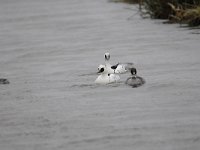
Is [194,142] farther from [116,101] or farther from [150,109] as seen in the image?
[116,101]

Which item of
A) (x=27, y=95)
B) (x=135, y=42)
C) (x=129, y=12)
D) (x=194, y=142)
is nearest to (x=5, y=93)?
(x=27, y=95)

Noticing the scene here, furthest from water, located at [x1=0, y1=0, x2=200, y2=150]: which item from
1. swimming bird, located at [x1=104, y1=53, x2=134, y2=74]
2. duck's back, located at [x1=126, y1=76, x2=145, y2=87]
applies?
swimming bird, located at [x1=104, y1=53, x2=134, y2=74]

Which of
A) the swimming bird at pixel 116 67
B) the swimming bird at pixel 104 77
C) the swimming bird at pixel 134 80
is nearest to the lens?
the swimming bird at pixel 134 80

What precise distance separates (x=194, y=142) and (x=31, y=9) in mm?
18255

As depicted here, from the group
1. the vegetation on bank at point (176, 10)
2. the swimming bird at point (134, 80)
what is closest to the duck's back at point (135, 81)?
the swimming bird at point (134, 80)

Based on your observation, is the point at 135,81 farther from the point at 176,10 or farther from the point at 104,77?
the point at 176,10

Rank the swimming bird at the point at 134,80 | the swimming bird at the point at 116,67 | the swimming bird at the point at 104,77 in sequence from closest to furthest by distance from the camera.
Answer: the swimming bird at the point at 134,80 < the swimming bird at the point at 104,77 < the swimming bird at the point at 116,67

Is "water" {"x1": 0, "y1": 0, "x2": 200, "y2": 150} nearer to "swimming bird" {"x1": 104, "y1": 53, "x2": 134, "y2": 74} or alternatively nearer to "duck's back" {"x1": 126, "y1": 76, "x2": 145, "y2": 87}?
"duck's back" {"x1": 126, "y1": 76, "x2": 145, "y2": 87}

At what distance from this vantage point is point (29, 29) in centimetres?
2080

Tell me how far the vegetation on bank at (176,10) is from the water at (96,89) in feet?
0.97

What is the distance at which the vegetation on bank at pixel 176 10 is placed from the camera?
18.5 metres

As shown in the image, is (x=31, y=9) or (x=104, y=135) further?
(x=31, y=9)

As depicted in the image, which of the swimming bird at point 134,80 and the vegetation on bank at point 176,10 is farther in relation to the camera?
the vegetation on bank at point 176,10

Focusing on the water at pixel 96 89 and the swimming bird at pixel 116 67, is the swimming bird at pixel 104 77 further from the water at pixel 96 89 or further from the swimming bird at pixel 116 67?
the swimming bird at pixel 116 67
